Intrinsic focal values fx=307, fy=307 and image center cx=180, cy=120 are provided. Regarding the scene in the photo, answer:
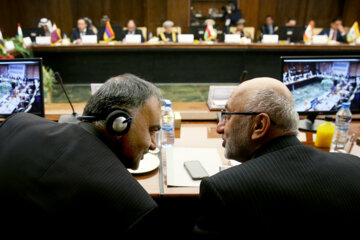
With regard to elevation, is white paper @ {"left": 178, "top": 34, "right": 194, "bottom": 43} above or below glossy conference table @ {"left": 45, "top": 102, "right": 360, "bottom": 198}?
above

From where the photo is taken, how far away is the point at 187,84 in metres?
5.52

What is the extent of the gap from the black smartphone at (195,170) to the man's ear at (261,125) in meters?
0.36

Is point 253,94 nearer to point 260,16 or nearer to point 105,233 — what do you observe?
point 105,233

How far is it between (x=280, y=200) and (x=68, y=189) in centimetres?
51

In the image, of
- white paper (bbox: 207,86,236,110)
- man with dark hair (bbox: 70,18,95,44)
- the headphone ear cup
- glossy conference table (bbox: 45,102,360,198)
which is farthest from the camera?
man with dark hair (bbox: 70,18,95,44)

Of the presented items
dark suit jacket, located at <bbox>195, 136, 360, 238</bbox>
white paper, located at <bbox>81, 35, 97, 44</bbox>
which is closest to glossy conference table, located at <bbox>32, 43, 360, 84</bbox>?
white paper, located at <bbox>81, 35, 97, 44</bbox>

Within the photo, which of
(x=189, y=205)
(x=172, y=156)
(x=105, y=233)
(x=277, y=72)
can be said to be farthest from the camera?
(x=277, y=72)

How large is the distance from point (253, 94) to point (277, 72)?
478 centimetres

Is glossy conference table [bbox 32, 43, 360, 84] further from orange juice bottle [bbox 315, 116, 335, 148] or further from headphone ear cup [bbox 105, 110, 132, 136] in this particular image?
headphone ear cup [bbox 105, 110, 132, 136]

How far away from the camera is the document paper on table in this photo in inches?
49.3

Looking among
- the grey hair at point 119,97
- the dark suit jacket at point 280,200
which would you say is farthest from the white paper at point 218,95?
the dark suit jacket at point 280,200

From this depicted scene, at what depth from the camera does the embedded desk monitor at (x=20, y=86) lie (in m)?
1.68

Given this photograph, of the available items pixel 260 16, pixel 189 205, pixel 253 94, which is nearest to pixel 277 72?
pixel 260 16

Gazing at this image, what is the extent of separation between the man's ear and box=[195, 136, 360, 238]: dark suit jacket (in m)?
0.15
